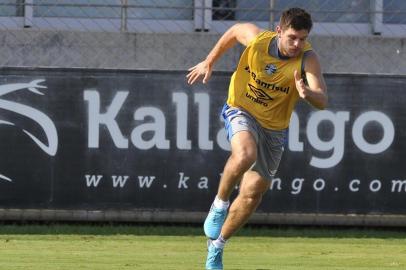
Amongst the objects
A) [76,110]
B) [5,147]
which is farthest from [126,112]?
[5,147]

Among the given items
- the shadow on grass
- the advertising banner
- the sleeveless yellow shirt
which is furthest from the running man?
the shadow on grass

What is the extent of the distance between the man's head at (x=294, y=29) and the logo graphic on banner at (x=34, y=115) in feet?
13.7

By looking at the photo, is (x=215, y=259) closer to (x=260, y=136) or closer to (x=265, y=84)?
(x=260, y=136)

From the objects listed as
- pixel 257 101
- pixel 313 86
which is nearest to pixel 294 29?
pixel 313 86

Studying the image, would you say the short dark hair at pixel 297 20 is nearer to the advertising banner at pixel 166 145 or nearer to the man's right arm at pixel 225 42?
the man's right arm at pixel 225 42

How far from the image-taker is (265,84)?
866 centimetres

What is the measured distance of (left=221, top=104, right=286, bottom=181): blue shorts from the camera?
335 inches

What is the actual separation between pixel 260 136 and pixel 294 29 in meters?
0.93

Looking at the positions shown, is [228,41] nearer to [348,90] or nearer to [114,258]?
[114,258]

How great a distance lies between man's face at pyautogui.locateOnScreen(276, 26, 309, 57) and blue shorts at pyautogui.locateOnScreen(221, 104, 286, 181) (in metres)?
0.58

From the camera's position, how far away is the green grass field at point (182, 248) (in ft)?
30.7

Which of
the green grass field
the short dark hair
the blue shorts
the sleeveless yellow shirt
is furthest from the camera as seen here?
the green grass field

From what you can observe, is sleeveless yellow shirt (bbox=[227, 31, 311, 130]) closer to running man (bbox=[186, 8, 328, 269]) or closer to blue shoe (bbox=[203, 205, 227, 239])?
running man (bbox=[186, 8, 328, 269])

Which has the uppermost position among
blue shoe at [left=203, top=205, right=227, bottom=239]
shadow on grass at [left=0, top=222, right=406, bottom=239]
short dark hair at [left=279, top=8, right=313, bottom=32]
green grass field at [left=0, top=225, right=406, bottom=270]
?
short dark hair at [left=279, top=8, right=313, bottom=32]
